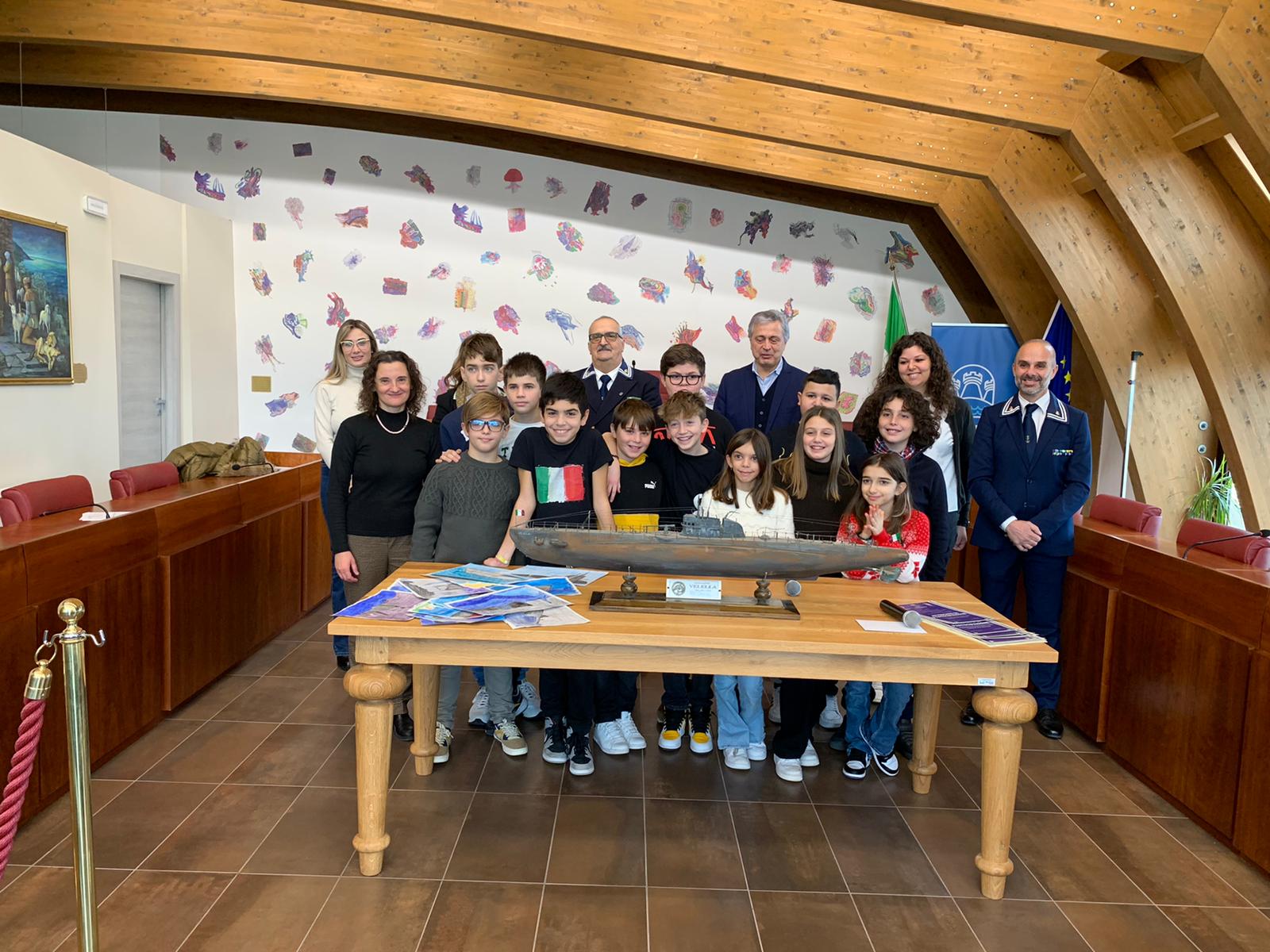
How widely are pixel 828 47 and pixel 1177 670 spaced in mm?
3234

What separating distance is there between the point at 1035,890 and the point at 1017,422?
6.78 ft

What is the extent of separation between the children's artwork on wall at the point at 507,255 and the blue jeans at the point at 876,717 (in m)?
4.70

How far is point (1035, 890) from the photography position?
2816mm

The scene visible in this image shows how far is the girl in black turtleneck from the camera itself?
3.53 meters

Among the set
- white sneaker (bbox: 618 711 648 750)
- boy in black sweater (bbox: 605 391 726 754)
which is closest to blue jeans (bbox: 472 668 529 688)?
white sneaker (bbox: 618 711 648 750)

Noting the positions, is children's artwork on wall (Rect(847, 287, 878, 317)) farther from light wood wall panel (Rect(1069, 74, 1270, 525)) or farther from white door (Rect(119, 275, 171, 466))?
white door (Rect(119, 275, 171, 466))

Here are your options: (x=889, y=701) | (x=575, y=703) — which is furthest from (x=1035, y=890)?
(x=575, y=703)

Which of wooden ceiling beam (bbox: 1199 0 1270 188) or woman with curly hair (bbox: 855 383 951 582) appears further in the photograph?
woman with curly hair (bbox: 855 383 951 582)

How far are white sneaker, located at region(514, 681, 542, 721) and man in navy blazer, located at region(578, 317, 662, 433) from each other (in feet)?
3.77

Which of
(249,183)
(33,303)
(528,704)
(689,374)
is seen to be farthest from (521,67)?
(528,704)

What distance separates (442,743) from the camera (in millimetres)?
3668

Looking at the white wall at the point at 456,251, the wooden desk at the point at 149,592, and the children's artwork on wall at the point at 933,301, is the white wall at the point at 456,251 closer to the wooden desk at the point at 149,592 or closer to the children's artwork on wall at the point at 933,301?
the children's artwork on wall at the point at 933,301

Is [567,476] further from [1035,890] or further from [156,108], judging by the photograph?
[156,108]

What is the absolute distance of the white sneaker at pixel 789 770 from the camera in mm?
3516
